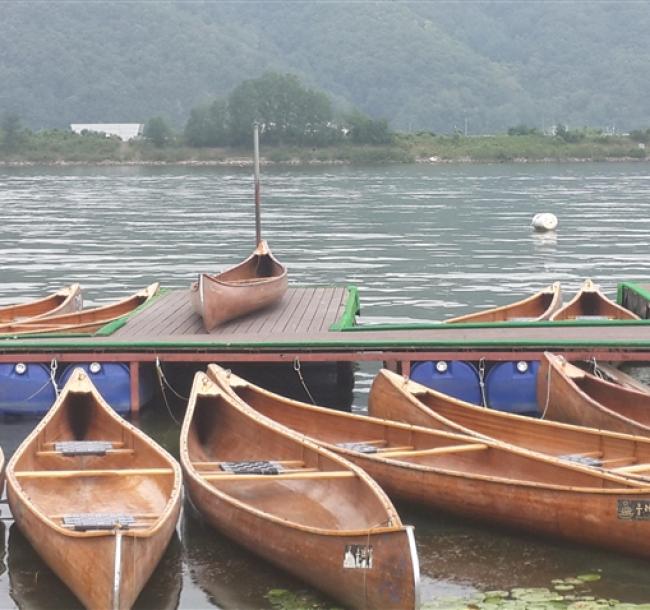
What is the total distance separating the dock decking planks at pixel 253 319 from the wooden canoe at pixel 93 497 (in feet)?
12.8

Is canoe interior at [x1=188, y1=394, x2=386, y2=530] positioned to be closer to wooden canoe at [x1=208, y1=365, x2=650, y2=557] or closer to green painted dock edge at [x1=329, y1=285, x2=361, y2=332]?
wooden canoe at [x1=208, y1=365, x2=650, y2=557]

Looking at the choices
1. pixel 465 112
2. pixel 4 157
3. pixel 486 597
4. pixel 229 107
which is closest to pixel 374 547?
pixel 486 597

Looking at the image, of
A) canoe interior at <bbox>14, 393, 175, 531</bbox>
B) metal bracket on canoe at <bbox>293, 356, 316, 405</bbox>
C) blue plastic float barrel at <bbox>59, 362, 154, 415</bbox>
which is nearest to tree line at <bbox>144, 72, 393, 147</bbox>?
metal bracket on canoe at <bbox>293, 356, 316, 405</bbox>

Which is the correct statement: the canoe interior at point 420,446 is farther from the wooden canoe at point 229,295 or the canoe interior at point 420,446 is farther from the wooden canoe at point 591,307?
the wooden canoe at point 591,307

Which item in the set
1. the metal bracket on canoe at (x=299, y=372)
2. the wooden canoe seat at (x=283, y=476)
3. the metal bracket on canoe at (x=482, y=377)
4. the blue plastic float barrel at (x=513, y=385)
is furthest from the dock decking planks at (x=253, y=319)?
the wooden canoe seat at (x=283, y=476)

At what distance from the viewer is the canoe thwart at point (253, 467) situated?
12.8 metres

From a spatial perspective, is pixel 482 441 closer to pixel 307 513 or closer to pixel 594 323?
pixel 307 513

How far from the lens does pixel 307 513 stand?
12.1 meters

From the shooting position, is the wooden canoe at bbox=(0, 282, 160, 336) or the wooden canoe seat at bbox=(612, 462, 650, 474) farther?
the wooden canoe at bbox=(0, 282, 160, 336)

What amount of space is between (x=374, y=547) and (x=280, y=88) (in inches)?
5345

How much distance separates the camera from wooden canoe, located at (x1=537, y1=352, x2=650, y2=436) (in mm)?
14880

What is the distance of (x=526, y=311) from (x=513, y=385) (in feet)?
15.5

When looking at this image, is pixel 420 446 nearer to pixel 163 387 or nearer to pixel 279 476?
pixel 279 476

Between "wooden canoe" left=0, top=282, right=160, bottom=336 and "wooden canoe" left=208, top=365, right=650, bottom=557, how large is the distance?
6.15 m
